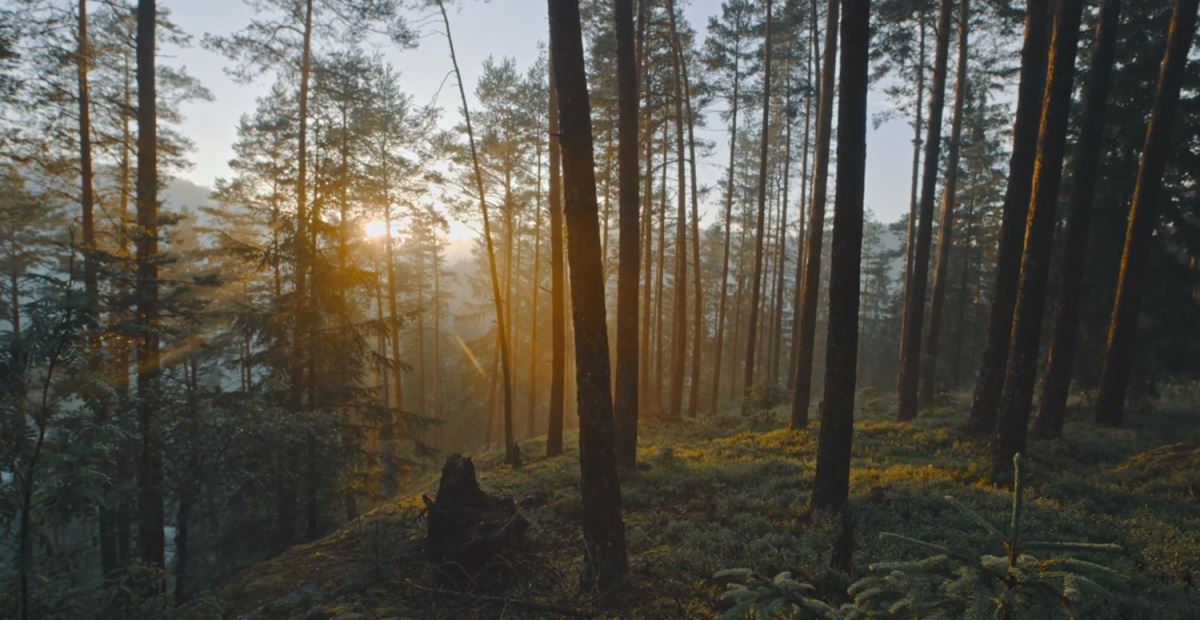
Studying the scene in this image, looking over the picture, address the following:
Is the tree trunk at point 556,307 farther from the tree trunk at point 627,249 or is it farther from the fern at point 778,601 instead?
the fern at point 778,601

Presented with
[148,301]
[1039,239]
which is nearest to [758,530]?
[1039,239]

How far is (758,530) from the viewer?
23.9 feet

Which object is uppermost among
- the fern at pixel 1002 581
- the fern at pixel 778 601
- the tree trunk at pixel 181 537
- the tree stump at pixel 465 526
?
the fern at pixel 1002 581

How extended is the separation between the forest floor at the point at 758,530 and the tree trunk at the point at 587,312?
0.65 metres

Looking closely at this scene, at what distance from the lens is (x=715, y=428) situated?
1797cm

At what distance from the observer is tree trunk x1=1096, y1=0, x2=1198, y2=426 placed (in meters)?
11.1

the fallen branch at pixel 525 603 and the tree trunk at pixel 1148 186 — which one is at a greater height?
the tree trunk at pixel 1148 186

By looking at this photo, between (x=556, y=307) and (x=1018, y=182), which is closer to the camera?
(x=1018, y=182)

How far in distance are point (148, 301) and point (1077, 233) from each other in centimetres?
1825

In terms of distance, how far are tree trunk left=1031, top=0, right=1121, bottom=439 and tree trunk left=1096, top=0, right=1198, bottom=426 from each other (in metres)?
1.13

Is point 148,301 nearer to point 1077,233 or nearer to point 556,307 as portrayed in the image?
point 556,307

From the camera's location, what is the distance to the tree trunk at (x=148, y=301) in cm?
802

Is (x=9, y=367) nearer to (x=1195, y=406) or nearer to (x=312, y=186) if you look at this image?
(x=312, y=186)

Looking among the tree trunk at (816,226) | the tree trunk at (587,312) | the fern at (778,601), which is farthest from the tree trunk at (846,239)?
the tree trunk at (816,226)
